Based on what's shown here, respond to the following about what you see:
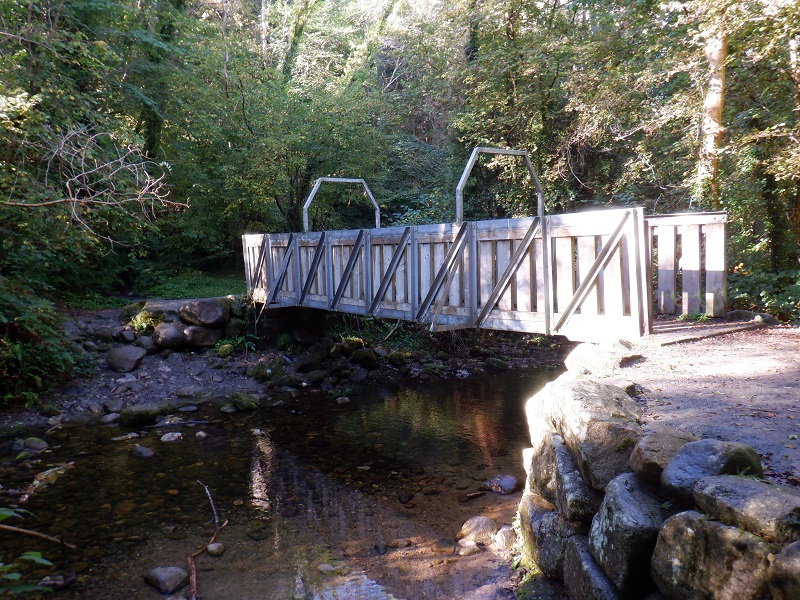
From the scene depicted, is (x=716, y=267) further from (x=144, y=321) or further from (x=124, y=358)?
(x=144, y=321)

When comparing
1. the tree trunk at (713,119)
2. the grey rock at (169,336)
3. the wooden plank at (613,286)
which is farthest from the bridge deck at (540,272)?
the grey rock at (169,336)

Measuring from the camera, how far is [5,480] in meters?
7.89

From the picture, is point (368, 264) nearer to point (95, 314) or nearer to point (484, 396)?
point (484, 396)

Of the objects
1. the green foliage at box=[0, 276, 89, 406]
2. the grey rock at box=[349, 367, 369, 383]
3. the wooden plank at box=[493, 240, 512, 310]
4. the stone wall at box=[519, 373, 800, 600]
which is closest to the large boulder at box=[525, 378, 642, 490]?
the stone wall at box=[519, 373, 800, 600]

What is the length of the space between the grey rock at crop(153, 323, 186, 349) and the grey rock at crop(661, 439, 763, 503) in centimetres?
1220

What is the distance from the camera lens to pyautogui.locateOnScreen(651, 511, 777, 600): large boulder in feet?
8.32

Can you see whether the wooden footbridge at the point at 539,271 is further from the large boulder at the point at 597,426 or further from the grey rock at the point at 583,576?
the grey rock at the point at 583,576

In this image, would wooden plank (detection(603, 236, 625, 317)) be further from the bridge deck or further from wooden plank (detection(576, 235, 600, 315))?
wooden plank (detection(576, 235, 600, 315))

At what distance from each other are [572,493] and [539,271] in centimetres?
362

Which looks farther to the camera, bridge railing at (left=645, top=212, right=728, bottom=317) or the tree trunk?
the tree trunk

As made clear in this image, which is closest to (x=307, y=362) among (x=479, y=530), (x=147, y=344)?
(x=147, y=344)

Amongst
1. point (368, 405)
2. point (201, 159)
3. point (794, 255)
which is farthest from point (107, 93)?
point (794, 255)

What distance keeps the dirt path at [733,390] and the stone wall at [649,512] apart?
0.34m

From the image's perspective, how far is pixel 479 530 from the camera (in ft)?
20.4
